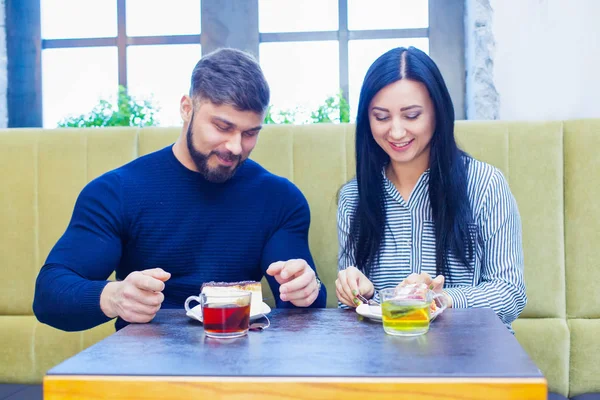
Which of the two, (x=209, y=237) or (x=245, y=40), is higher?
(x=245, y=40)

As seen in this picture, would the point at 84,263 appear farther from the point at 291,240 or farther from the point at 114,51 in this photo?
the point at 114,51

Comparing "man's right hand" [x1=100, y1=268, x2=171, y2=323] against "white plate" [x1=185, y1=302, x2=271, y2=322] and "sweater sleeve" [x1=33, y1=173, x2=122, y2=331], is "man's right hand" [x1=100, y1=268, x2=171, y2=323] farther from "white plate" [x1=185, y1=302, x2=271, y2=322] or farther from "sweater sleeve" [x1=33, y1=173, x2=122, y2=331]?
"sweater sleeve" [x1=33, y1=173, x2=122, y2=331]

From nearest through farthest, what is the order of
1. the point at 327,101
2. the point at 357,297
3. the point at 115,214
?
the point at 357,297 → the point at 115,214 → the point at 327,101

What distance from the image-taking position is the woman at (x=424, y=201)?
1.65 meters

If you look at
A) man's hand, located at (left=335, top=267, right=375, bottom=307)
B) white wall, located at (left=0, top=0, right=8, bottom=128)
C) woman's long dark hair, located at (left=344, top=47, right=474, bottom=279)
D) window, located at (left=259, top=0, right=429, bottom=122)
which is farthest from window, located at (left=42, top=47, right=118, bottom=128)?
man's hand, located at (left=335, top=267, right=375, bottom=307)

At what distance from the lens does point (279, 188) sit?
72.6 inches

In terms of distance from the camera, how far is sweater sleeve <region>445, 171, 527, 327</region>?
1499 mm

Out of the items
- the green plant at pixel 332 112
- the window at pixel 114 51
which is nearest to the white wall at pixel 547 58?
the green plant at pixel 332 112

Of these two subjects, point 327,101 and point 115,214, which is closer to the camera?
point 115,214

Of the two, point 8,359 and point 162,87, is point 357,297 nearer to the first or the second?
point 8,359

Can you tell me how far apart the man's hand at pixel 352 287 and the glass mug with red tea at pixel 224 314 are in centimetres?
38

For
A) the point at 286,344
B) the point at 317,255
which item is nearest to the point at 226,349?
the point at 286,344

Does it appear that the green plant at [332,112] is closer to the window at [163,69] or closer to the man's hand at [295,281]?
the window at [163,69]

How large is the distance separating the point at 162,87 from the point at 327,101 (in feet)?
2.74
